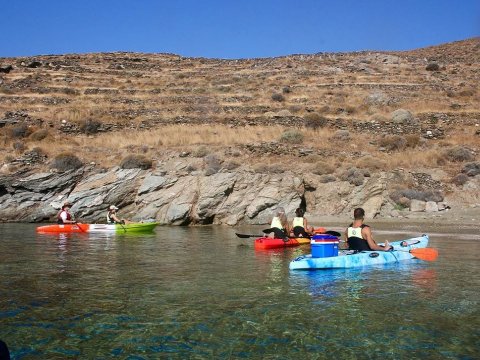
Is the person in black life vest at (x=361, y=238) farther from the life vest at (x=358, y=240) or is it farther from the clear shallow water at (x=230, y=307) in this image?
the clear shallow water at (x=230, y=307)

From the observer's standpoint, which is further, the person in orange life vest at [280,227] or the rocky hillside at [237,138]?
the rocky hillside at [237,138]

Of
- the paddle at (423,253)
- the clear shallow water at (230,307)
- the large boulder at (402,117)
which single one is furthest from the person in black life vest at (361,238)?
the large boulder at (402,117)

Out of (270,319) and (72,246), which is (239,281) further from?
(72,246)

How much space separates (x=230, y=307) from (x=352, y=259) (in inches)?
200

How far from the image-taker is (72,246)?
18.8 metres

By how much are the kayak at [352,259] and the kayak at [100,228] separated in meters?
11.1

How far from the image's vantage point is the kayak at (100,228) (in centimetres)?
2319

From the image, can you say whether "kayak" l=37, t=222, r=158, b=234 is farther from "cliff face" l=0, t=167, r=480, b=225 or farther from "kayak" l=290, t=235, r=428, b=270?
"kayak" l=290, t=235, r=428, b=270

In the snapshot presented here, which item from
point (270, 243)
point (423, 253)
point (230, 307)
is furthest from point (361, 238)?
point (230, 307)

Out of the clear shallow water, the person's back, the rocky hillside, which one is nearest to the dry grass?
the rocky hillside

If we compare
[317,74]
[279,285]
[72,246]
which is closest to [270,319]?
[279,285]

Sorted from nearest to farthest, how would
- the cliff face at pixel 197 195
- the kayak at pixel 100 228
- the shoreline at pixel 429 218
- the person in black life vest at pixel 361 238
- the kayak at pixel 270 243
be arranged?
1. the person in black life vest at pixel 361 238
2. the kayak at pixel 270 243
3. the kayak at pixel 100 228
4. the shoreline at pixel 429 218
5. the cliff face at pixel 197 195

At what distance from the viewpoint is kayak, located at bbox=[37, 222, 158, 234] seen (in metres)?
23.2

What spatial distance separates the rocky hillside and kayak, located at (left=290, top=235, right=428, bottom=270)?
12.0 metres
